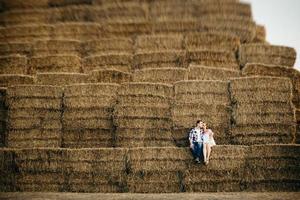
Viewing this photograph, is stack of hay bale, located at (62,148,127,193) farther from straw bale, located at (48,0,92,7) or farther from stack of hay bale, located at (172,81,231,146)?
straw bale, located at (48,0,92,7)

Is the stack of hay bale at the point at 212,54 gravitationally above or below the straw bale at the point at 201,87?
above

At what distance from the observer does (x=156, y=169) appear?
23.2 ft

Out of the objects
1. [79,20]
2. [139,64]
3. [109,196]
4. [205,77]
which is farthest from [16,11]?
[109,196]

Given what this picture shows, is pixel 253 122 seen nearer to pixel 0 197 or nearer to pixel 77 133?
pixel 77 133

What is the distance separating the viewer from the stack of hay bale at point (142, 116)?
7.79 metres

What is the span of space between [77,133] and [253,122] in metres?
3.33

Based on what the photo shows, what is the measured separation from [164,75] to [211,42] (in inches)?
92.6

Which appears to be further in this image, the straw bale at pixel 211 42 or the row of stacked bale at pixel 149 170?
the straw bale at pixel 211 42

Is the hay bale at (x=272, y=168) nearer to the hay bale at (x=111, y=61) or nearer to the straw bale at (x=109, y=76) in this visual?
the straw bale at (x=109, y=76)

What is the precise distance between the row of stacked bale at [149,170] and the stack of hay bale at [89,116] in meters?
0.78

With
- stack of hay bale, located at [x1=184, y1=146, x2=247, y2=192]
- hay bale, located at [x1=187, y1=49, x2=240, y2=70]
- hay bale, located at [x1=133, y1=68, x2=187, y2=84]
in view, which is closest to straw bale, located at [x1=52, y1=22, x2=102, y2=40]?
hay bale, located at [x1=187, y1=49, x2=240, y2=70]

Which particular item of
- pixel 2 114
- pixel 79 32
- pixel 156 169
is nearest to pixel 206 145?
pixel 156 169

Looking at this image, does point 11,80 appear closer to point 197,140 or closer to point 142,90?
point 142,90

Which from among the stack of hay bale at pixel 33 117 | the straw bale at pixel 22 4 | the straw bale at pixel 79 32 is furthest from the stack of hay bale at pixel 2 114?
the straw bale at pixel 22 4
